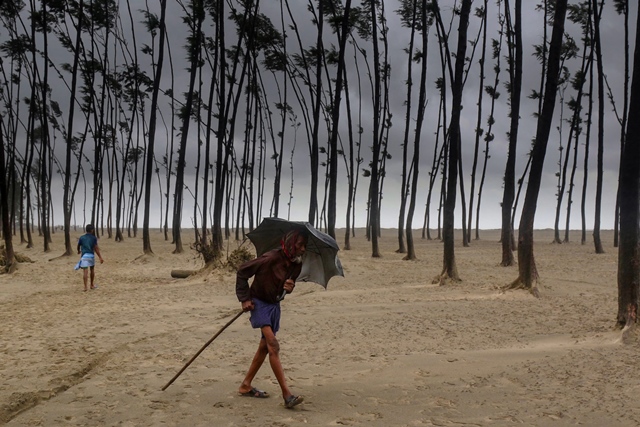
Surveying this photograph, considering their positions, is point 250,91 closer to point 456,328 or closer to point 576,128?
point 576,128

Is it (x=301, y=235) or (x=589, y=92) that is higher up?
(x=589, y=92)

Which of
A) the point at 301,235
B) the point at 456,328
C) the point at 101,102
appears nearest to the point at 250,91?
the point at 101,102

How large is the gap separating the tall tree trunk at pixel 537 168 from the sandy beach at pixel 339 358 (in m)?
0.64

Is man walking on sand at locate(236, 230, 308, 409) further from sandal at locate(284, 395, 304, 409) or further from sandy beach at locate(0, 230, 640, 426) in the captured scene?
sandy beach at locate(0, 230, 640, 426)

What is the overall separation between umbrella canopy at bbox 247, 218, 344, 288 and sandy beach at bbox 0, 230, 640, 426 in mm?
1331

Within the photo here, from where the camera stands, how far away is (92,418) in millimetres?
6379

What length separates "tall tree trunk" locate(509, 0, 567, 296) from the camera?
14.7 m

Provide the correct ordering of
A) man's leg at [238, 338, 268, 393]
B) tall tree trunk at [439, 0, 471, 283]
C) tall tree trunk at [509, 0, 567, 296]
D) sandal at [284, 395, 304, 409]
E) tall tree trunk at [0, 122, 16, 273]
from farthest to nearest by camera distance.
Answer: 1. tall tree trunk at [0, 122, 16, 273]
2. tall tree trunk at [439, 0, 471, 283]
3. tall tree trunk at [509, 0, 567, 296]
4. man's leg at [238, 338, 268, 393]
5. sandal at [284, 395, 304, 409]

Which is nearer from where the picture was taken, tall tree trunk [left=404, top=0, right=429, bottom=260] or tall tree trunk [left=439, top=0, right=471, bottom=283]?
tall tree trunk [left=439, top=0, right=471, bottom=283]

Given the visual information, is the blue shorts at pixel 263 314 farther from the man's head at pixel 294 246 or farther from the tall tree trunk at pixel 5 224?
the tall tree trunk at pixel 5 224

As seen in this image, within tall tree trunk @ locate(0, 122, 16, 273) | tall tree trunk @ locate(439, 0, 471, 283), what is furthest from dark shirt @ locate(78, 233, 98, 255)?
tall tree trunk @ locate(439, 0, 471, 283)

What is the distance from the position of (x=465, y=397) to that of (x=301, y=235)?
2555 mm

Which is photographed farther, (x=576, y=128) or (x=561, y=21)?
(x=576, y=128)

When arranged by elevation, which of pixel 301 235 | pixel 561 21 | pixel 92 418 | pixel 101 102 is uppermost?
pixel 101 102
